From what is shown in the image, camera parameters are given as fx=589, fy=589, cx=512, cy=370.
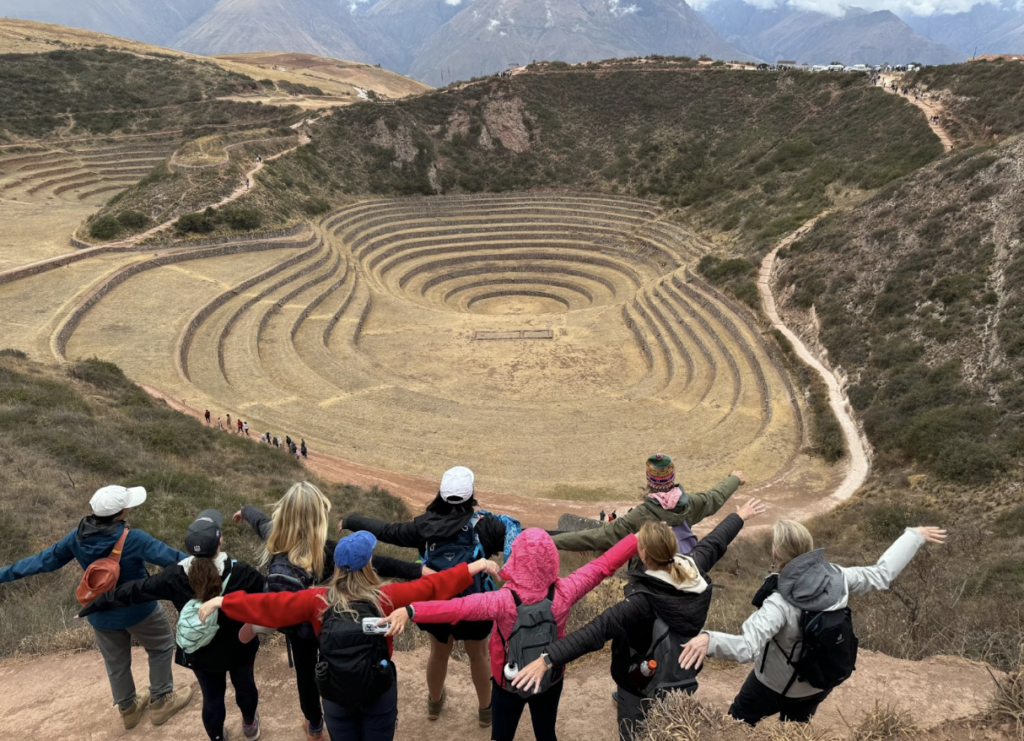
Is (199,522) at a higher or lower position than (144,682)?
higher

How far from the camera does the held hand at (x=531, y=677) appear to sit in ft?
11.4

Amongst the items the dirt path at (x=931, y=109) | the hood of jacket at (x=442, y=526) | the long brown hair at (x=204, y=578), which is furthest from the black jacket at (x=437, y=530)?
the dirt path at (x=931, y=109)

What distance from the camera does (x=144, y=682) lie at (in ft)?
17.9

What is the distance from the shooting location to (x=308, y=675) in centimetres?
443

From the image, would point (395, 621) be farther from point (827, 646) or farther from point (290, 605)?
point (827, 646)

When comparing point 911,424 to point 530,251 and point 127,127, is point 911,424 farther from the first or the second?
point 127,127

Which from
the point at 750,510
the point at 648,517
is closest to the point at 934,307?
the point at 750,510

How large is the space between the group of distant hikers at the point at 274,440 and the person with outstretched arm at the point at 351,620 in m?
14.1

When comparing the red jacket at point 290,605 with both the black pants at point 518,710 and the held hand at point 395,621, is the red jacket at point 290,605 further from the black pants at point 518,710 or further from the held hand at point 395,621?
the black pants at point 518,710

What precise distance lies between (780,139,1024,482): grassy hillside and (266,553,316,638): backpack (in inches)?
613

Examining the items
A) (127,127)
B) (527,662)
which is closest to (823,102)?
(527,662)

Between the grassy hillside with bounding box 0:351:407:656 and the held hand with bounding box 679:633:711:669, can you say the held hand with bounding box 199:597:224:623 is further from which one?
the grassy hillside with bounding box 0:351:407:656

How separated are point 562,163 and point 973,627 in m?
52.0

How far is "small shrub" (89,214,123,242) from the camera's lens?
31984mm
